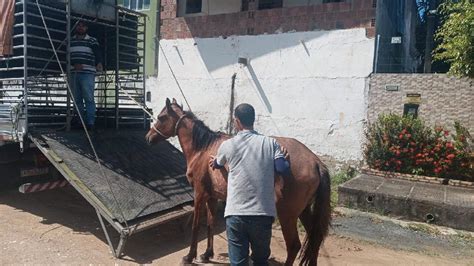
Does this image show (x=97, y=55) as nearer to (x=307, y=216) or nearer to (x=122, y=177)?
(x=122, y=177)

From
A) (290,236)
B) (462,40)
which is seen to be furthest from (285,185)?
(462,40)

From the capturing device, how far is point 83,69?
6.50m

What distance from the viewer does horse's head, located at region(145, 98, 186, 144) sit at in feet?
17.7

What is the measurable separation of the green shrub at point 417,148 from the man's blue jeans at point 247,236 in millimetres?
6501

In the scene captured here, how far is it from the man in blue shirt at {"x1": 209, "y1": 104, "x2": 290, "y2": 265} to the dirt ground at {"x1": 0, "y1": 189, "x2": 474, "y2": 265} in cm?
182

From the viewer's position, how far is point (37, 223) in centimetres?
593

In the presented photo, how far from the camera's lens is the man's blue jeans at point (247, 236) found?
313 cm

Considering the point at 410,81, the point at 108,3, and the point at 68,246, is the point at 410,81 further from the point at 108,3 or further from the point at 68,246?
the point at 68,246

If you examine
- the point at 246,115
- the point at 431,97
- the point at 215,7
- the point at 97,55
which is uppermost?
the point at 215,7

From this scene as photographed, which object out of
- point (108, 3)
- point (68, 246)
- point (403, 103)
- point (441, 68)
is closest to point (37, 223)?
point (68, 246)

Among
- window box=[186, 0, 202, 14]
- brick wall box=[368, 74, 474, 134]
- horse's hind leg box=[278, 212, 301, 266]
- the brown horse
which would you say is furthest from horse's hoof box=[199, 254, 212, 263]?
window box=[186, 0, 202, 14]

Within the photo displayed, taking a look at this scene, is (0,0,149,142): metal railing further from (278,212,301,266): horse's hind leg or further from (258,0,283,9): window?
(258,0,283,9): window

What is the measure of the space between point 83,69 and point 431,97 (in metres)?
7.23

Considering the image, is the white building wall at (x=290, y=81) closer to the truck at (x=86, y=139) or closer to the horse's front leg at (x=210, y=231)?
the truck at (x=86, y=139)
